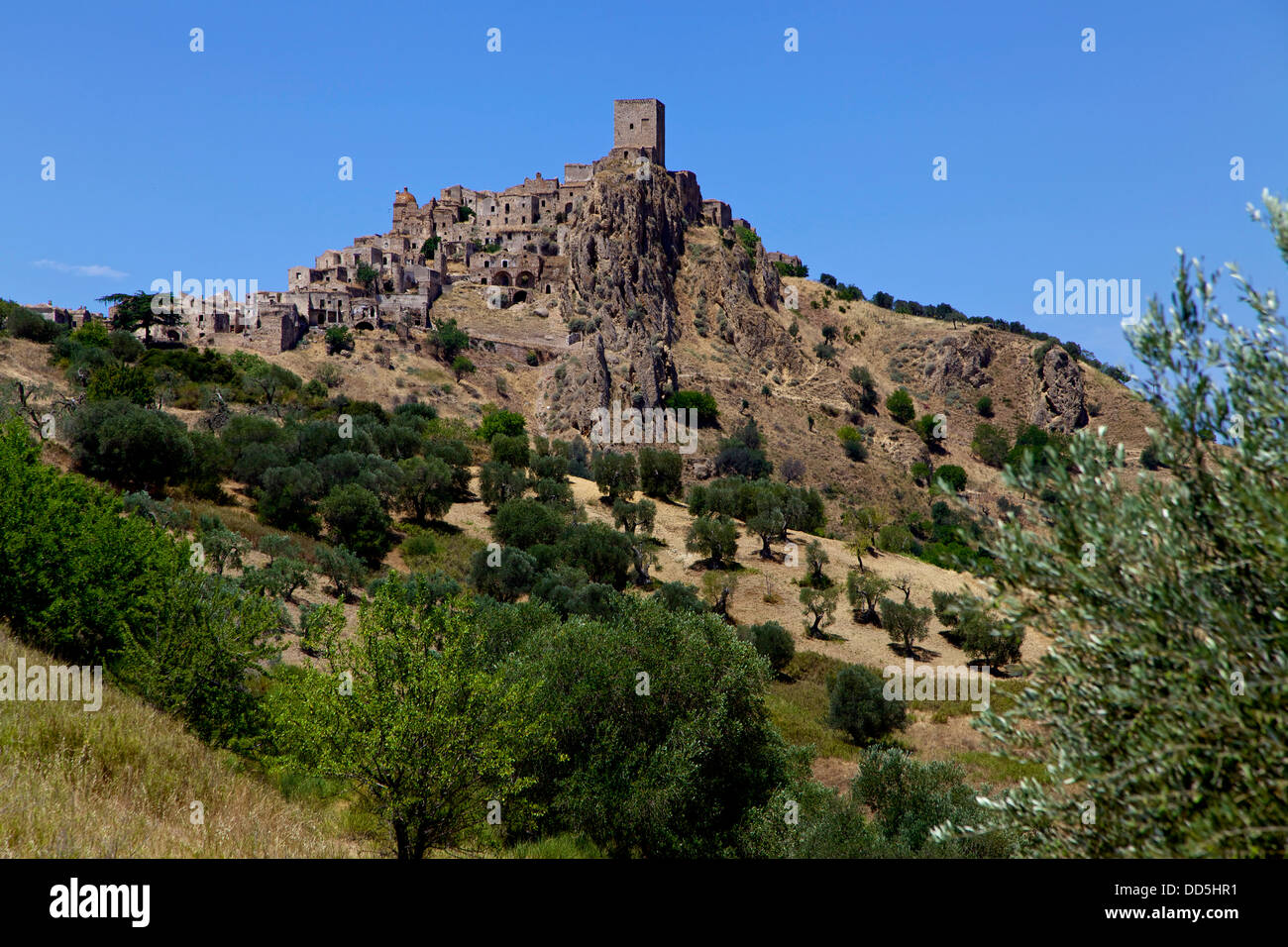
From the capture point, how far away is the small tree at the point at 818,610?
42.4m

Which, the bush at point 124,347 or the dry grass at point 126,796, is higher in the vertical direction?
the bush at point 124,347

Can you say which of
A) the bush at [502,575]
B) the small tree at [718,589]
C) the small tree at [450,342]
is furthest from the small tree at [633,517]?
the small tree at [450,342]

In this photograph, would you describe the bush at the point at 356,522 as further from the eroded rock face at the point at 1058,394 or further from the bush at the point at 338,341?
the eroded rock face at the point at 1058,394

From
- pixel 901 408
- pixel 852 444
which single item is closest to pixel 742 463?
pixel 852 444

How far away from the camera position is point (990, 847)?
16.9 metres

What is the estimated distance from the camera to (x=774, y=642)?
124 feet

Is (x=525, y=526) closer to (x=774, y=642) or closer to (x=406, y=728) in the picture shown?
(x=774, y=642)

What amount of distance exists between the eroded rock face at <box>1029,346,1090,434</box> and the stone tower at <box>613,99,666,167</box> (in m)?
50.0

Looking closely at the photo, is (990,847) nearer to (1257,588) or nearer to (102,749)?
(1257,588)

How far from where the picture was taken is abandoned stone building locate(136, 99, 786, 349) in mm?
84500

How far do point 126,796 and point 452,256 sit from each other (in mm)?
104910

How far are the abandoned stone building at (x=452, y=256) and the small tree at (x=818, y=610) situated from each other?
53529 mm
